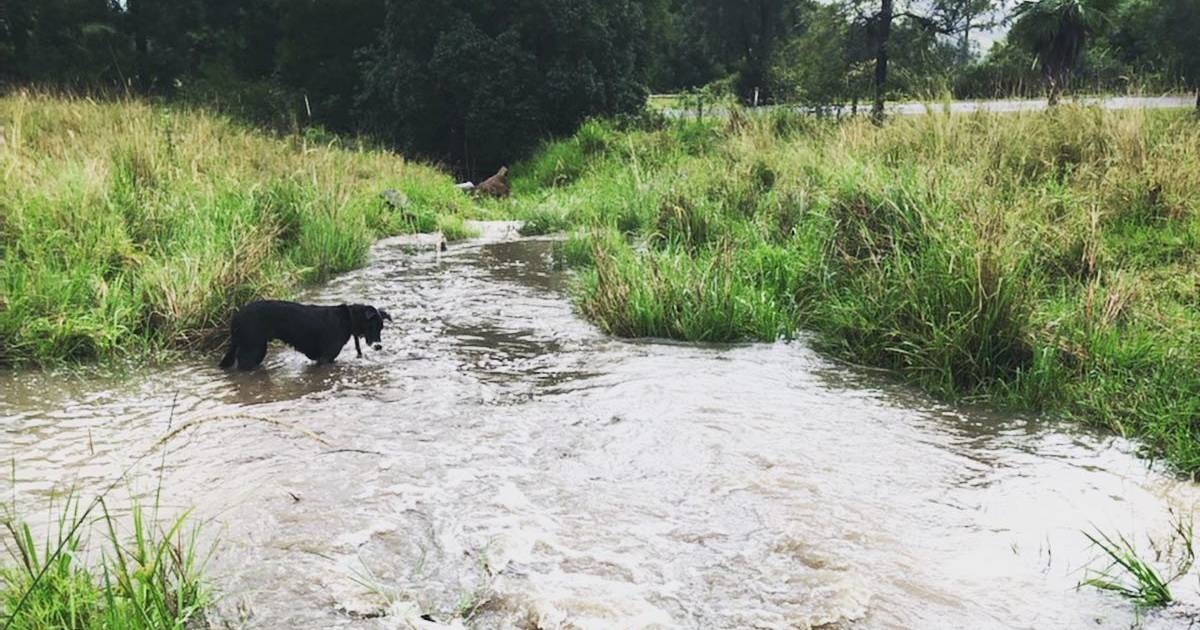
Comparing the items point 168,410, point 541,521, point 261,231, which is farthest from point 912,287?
point 261,231

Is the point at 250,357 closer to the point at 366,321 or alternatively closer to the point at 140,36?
the point at 366,321

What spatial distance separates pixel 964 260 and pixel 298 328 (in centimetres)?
459

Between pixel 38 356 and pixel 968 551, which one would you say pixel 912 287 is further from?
pixel 38 356

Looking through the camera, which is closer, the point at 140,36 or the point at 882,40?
the point at 882,40

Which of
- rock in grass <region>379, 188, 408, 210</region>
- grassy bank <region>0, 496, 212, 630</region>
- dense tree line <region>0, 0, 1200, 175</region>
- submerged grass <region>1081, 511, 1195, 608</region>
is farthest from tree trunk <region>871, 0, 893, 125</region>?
grassy bank <region>0, 496, 212, 630</region>

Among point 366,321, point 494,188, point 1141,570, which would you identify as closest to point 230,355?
point 366,321

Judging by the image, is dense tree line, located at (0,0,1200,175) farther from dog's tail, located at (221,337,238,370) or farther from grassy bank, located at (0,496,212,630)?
grassy bank, located at (0,496,212,630)

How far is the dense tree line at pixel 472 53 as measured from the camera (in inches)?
974

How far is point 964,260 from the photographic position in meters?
5.83

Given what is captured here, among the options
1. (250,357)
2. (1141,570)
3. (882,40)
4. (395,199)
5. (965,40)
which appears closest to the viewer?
(1141,570)

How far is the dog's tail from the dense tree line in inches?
576

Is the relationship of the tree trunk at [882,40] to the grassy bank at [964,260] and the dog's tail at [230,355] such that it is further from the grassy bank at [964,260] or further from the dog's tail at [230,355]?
the dog's tail at [230,355]

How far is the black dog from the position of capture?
225 inches

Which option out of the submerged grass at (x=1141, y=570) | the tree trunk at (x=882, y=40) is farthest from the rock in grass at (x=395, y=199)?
the tree trunk at (x=882, y=40)
